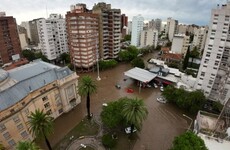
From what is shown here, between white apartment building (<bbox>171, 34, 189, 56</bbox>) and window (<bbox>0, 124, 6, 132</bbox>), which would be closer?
window (<bbox>0, 124, 6, 132</bbox>)

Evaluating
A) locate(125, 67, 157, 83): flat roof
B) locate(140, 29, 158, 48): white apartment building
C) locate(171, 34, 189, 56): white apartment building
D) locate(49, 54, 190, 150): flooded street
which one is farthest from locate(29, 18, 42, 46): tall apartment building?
locate(171, 34, 189, 56): white apartment building

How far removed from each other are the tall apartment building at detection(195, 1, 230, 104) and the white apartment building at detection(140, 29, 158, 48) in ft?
235

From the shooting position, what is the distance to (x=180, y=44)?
3684 inches

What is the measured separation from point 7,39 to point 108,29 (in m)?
54.9

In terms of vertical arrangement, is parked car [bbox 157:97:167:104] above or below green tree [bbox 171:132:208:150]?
below

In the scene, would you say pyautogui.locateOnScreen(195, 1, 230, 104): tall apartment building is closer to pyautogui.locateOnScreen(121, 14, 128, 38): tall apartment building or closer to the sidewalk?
the sidewalk

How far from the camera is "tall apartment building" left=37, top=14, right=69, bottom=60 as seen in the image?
78.6 meters

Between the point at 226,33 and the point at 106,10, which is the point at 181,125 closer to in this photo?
the point at 226,33

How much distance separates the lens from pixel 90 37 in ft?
233

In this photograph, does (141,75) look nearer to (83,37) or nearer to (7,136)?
(83,37)

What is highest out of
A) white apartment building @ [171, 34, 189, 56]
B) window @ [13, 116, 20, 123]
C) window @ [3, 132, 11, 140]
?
white apartment building @ [171, 34, 189, 56]

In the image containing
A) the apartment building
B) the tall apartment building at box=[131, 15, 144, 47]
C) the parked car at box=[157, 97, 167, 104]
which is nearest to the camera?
the apartment building

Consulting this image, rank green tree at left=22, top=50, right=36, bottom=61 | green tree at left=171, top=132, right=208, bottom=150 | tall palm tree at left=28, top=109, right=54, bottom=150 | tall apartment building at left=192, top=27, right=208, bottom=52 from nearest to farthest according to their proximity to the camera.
→ 1. green tree at left=171, top=132, right=208, bottom=150
2. tall palm tree at left=28, top=109, right=54, bottom=150
3. green tree at left=22, top=50, right=36, bottom=61
4. tall apartment building at left=192, top=27, right=208, bottom=52

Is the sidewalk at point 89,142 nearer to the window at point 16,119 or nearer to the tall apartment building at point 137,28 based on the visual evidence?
the window at point 16,119
